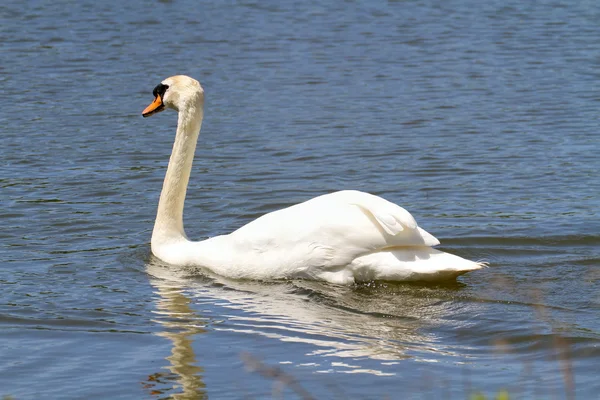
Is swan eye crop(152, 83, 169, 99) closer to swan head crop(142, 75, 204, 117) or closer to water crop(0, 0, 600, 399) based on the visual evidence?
swan head crop(142, 75, 204, 117)

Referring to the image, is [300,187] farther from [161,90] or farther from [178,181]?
[161,90]

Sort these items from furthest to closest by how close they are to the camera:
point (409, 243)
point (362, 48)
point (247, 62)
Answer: point (362, 48)
point (247, 62)
point (409, 243)

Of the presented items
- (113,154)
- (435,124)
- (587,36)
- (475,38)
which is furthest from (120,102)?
(587,36)

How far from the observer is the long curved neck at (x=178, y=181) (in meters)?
8.39

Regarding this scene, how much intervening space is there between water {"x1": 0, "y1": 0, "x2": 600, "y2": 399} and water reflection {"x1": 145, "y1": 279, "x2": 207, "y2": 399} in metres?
0.02

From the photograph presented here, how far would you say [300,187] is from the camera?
10.4 meters

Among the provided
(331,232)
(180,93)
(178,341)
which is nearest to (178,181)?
(180,93)

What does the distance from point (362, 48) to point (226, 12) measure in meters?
4.22

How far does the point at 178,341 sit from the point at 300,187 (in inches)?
163

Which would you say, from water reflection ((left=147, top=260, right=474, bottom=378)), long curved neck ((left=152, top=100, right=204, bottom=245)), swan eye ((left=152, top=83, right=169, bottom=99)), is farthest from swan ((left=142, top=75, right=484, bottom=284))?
swan eye ((left=152, top=83, right=169, bottom=99))

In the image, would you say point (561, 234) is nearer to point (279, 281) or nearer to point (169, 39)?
point (279, 281)

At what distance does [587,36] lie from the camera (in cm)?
1794

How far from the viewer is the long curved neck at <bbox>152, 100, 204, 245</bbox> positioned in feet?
27.5

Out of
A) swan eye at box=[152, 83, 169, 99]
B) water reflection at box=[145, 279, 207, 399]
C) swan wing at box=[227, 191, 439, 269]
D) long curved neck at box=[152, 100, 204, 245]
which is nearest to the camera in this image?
water reflection at box=[145, 279, 207, 399]
